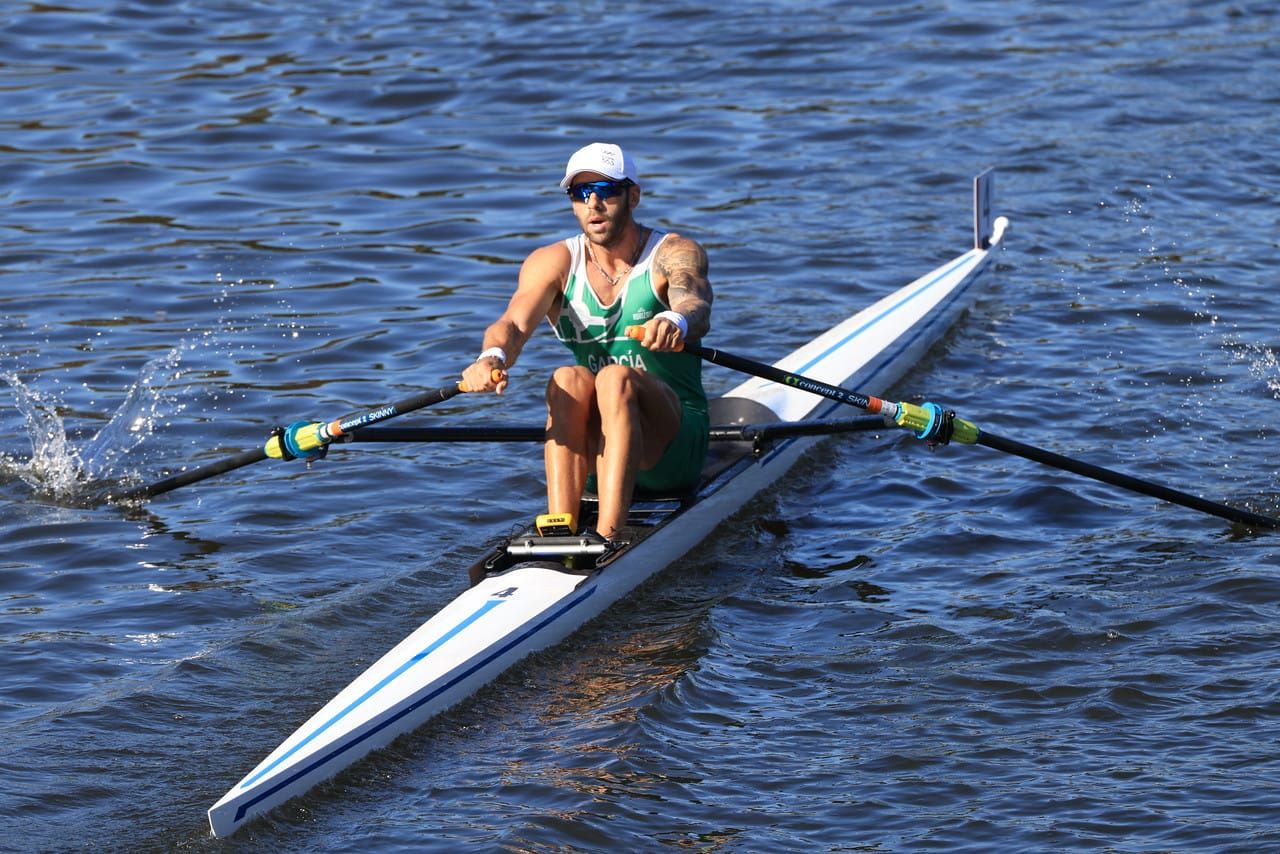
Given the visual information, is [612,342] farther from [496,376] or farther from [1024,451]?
[1024,451]

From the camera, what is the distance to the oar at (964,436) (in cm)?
738

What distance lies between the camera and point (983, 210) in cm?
1162

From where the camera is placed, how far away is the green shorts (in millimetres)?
7293

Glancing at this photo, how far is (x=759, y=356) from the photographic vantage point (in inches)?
409

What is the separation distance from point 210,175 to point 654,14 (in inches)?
258

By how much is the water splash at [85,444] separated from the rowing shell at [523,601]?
9.29 ft

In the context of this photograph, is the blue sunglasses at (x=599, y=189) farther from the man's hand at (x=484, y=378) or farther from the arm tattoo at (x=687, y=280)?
the man's hand at (x=484, y=378)

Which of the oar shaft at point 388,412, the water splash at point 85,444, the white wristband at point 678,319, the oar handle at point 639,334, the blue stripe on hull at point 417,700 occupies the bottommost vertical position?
the blue stripe on hull at point 417,700

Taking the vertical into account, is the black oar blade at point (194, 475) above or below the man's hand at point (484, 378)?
below

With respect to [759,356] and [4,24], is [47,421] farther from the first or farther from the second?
[4,24]

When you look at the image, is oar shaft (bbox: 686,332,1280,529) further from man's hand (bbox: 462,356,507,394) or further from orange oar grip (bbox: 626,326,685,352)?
man's hand (bbox: 462,356,507,394)

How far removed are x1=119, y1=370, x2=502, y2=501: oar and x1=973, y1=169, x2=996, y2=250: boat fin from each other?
5.21 metres

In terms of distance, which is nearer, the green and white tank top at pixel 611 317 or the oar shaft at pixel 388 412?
the oar shaft at pixel 388 412

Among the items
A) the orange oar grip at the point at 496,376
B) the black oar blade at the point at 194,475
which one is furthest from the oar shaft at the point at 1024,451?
the black oar blade at the point at 194,475
